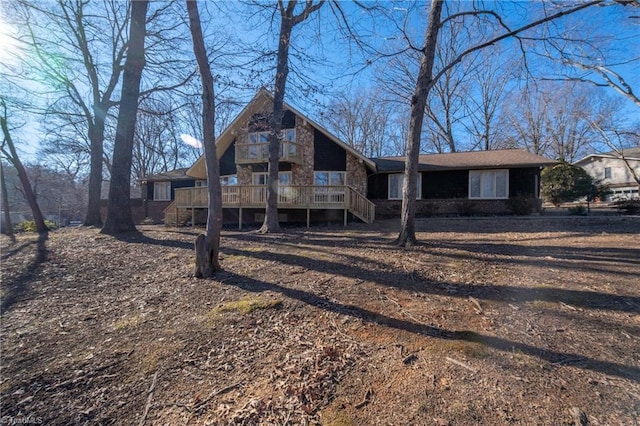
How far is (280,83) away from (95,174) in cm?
1136

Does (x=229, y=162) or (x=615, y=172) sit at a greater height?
(x=615, y=172)

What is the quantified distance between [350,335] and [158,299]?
303cm

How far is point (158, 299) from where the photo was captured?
4.34 meters

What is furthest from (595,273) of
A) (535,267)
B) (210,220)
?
(210,220)

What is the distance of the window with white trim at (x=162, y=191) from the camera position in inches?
928

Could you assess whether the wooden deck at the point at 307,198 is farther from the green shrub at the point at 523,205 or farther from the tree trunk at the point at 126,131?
the green shrub at the point at 523,205

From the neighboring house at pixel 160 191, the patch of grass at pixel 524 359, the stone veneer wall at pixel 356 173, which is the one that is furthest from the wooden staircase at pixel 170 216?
the patch of grass at pixel 524 359

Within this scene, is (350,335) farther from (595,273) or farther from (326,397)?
(595,273)

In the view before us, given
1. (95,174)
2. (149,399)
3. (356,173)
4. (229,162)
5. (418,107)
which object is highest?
(229,162)

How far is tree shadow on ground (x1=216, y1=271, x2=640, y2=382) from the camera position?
238cm

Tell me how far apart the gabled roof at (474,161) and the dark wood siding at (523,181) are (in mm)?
637

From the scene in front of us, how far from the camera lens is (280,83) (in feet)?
32.4

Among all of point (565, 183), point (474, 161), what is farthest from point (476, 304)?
point (565, 183)

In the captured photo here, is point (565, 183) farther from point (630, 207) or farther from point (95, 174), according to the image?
point (95, 174)
